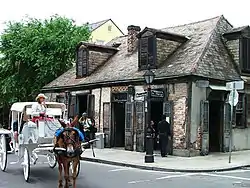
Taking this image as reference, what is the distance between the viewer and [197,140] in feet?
63.0

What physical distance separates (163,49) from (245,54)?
409cm

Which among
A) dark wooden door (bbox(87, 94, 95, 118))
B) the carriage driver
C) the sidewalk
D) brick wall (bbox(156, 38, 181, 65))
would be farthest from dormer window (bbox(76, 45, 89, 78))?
the carriage driver

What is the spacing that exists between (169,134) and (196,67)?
3.16 m

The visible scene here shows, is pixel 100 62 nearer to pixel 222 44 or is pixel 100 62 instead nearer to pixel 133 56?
pixel 133 56

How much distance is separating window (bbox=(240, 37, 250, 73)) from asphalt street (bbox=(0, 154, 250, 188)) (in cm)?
782

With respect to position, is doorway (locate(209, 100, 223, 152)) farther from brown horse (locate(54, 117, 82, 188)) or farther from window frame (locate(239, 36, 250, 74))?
brown horse (locate(54, 117, 82, 188))

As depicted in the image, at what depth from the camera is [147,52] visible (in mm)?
21891

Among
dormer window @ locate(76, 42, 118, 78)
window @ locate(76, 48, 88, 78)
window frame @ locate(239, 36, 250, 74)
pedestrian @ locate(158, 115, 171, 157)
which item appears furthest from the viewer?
window @ locate(76, 48, 88, 78)

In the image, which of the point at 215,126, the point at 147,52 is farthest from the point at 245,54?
the point at 147,52

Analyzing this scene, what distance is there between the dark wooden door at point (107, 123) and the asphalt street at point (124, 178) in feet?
25.9

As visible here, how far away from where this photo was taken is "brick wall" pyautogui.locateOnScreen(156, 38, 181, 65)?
21.8 metres

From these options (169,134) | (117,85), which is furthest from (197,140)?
(117,85)

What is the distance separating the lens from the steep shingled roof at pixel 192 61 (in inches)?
778

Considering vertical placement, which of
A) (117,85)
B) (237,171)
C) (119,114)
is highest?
(117,85)
